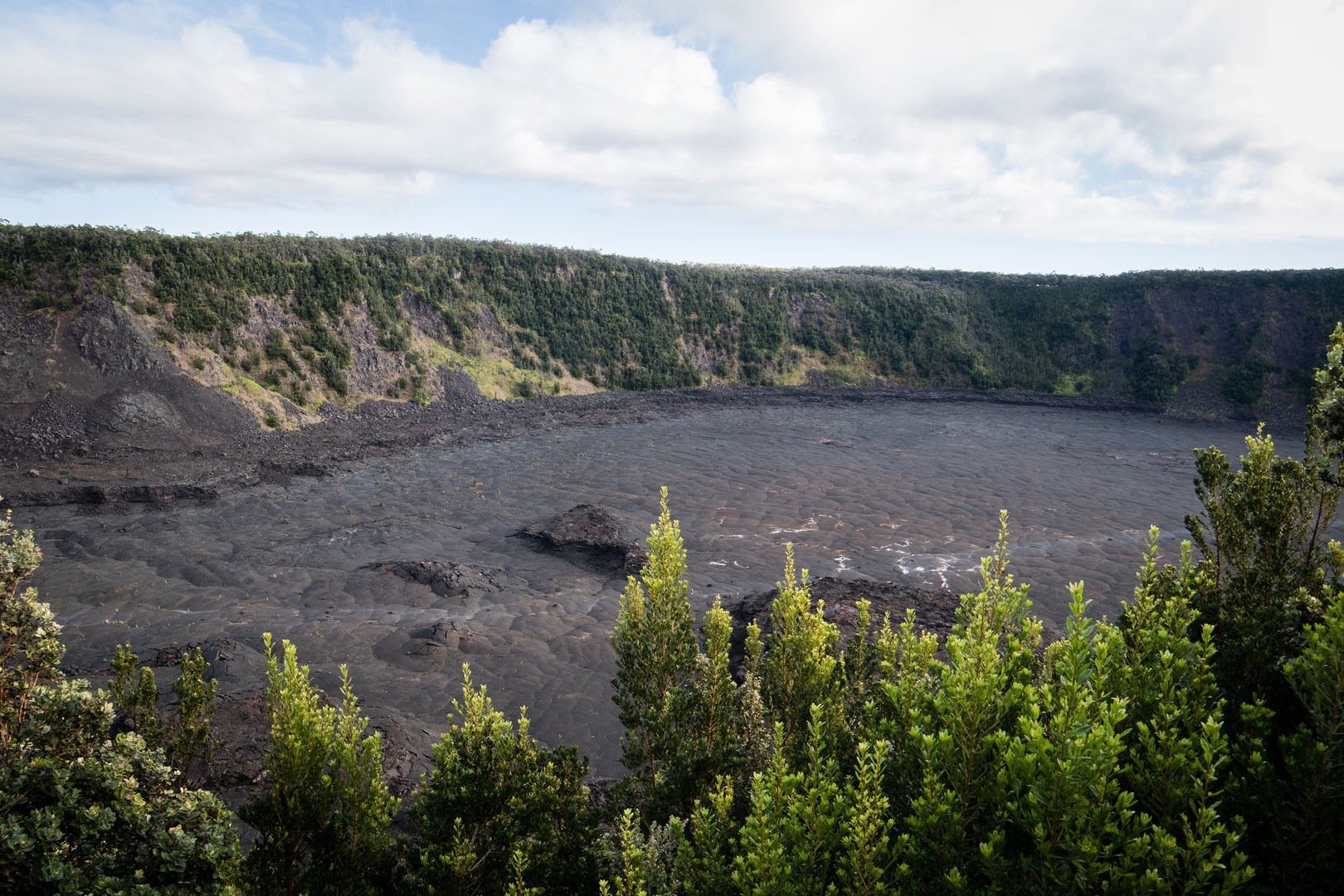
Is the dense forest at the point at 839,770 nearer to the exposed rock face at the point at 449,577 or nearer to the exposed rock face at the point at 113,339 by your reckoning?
the exposed rock face at the point at 449,577

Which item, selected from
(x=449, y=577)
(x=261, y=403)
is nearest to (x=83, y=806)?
(x=449, y=577)

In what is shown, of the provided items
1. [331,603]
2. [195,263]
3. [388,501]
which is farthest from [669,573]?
[195,263]

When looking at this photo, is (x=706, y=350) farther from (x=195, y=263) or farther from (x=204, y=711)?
(x=204, y=711)

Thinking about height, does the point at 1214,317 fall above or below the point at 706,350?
above

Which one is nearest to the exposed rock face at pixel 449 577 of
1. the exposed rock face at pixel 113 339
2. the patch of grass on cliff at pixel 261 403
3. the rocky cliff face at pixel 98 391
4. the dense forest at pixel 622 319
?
the rocky cliff face at pixel 98 391

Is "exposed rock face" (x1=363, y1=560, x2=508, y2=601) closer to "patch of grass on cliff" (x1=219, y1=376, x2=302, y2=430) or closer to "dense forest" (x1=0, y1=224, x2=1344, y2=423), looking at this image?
"patch of grass on cliff" (x1=219, y1=376, x2=302, y2=430)

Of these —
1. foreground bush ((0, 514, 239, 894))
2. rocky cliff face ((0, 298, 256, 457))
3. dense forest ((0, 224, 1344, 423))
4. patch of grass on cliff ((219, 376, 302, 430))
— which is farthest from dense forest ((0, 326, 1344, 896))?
dense forest ((0, 224, 1344, 423))
